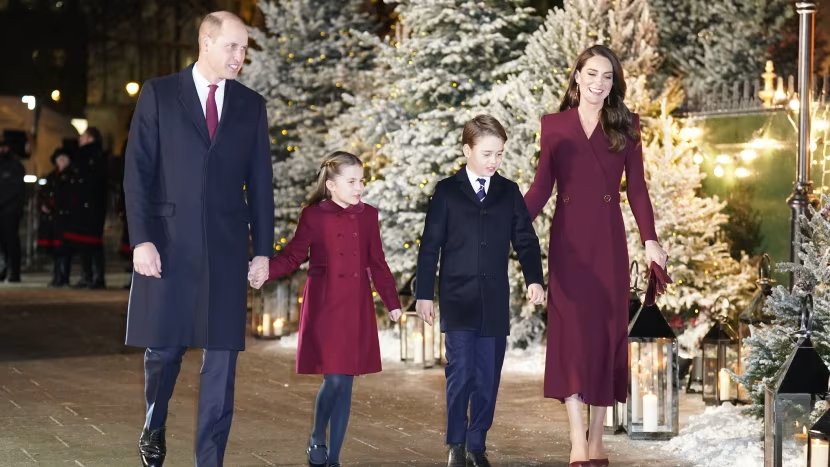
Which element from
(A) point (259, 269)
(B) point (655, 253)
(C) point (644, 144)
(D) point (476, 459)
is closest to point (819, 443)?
(B) point (655, 253)

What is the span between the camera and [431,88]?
592 inches

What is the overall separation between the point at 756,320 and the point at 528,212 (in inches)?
104

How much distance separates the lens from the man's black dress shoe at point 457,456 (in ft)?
26.4

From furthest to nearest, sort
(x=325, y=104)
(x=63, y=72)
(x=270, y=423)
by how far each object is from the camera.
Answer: (x=63, y=72) < (x=325, y=104) < (x=270, y=423)

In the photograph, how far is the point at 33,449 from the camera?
858 cm

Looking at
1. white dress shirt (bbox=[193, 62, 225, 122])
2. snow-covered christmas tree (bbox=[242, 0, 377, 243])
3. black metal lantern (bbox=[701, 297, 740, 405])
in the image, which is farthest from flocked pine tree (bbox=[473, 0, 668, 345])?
white dress shirt (bbox=[193, 62, 225, 122])

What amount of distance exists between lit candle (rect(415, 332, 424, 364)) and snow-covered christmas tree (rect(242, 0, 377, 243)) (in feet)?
13.9

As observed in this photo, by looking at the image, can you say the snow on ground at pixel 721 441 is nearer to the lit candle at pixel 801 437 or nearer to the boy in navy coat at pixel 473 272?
the lit candle at pixel 801 437

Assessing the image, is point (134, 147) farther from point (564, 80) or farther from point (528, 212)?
point (564, 80)

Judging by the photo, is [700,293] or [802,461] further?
[700,293]

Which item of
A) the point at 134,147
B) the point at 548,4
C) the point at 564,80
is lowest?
the point at 134,147

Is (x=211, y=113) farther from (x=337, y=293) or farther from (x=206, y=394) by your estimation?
(x=206, y=394)

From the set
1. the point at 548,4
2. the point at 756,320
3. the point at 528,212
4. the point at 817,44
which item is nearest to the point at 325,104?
the point at 548,4

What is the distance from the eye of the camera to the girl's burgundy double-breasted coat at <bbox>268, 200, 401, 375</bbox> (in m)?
7.80
